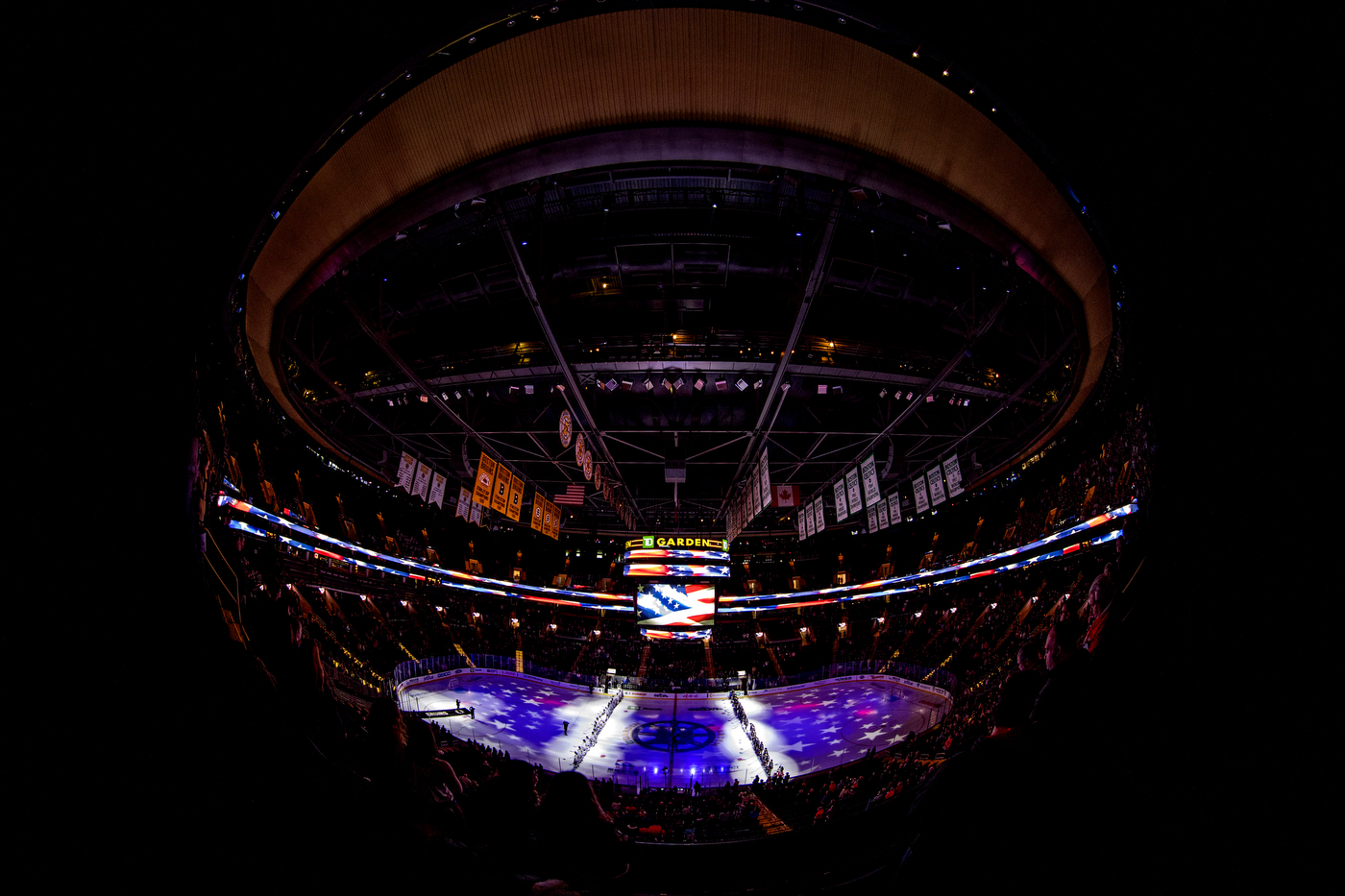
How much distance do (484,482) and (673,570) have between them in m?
8.00

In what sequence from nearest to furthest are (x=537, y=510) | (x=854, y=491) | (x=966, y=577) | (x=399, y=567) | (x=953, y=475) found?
1. (x=953, y=475)
2. (x=854, y=491)
3. (x=537, y=510)
4. (x=966, y=577)
5. (x=399, y=567)

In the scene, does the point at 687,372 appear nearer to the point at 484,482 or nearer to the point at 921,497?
the point at 484,482

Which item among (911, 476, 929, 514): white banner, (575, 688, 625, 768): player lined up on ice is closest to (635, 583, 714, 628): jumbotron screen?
(575, 688, 625, 768): player lined up on ice

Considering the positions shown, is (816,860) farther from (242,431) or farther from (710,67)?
(242,431)

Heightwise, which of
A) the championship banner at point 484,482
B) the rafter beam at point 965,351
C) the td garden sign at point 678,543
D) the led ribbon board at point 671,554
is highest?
the rafter beam at point 965,351

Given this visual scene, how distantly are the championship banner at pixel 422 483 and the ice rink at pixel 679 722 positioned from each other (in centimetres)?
929

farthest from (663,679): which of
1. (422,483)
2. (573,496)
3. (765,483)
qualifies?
(422,483)

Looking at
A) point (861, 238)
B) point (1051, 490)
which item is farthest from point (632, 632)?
point (861, 238)

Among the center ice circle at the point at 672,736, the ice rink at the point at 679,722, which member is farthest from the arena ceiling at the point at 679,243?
the center ice circle at the point at 672,736

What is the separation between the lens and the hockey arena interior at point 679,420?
2889 mm

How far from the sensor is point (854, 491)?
12.0 metres

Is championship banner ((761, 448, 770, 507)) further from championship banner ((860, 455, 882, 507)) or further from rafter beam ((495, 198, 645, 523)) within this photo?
rafter beam ((495, 198, 645, 523))

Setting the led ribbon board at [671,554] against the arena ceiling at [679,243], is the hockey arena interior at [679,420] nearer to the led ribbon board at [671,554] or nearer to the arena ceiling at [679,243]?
the arena ceiling at [679,243]

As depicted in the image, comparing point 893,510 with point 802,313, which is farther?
point 893,510
